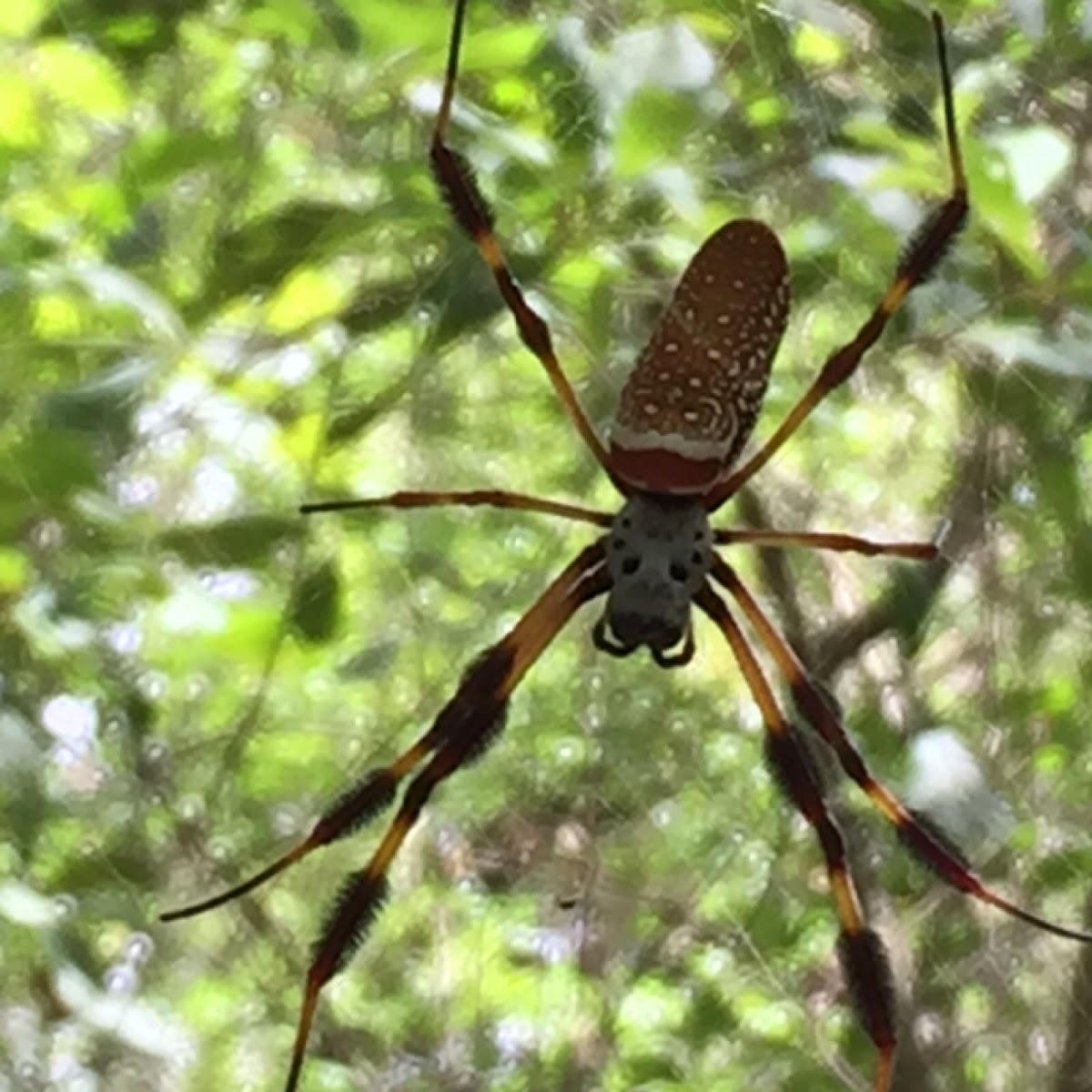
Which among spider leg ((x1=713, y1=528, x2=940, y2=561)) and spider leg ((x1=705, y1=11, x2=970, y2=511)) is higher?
spider leg ((x1=705, y1=11, x2=970, y2=511))

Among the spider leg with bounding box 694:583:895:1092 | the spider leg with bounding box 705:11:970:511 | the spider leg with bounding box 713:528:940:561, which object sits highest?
the spider leg with bounding box 705:11:970:511

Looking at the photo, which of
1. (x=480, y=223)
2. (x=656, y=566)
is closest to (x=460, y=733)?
(x=656, y=566)

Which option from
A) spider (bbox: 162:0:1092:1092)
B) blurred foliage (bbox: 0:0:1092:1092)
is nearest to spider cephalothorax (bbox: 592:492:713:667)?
spider (bbox: 162:0:1092:1092)

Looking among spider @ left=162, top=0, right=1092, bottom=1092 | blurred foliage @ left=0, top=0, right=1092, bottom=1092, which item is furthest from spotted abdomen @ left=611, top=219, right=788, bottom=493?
blurred foliage @ left=0, top=0, right=1092, bottom=1092

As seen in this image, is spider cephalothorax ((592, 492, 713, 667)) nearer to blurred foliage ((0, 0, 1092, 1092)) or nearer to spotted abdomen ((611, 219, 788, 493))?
spotted abdomen ((611, 219, 788, 493))

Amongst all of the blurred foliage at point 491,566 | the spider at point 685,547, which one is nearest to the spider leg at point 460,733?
the spider at point 685,547

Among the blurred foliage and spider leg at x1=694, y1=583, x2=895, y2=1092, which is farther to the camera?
the blurred foliage
